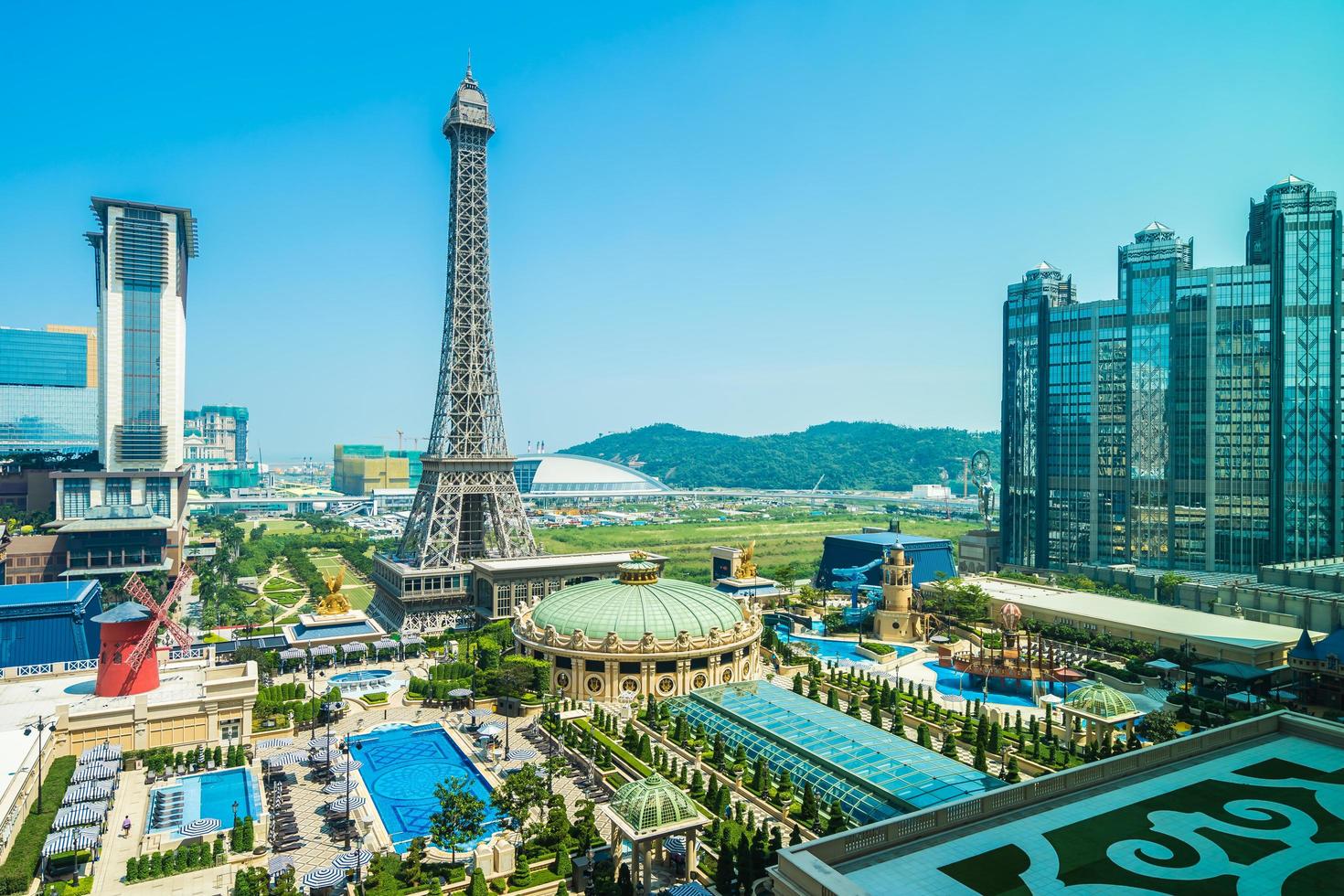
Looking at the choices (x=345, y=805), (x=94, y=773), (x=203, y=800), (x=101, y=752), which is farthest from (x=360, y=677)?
(x=345, y=805)

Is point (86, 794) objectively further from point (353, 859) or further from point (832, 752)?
point (832, 752)

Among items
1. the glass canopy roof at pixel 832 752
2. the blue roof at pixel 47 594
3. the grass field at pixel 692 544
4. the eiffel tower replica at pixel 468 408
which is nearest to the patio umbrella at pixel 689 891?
the glass canopy roof at pixel 832 752

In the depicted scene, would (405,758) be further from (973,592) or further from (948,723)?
(973,592)

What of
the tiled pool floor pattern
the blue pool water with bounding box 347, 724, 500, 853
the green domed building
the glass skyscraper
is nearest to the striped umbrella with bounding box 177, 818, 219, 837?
the blue pool water with bounding box 347, 724, 500, 853

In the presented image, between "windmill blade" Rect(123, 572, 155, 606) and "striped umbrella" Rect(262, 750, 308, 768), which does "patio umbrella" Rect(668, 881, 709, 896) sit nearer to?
"striped umbrella" Rect(262, 750, 308, 768)

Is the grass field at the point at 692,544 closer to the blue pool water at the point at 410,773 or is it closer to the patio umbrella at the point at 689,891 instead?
the blue pool water at the point at 410,773

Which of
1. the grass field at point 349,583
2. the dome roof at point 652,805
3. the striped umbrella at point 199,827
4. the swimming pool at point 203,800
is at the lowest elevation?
the grass field at point 349,583

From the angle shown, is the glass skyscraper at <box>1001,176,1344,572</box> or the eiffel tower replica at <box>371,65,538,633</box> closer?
the glass skyscraper at <box>1001,176,1344,572</box>
